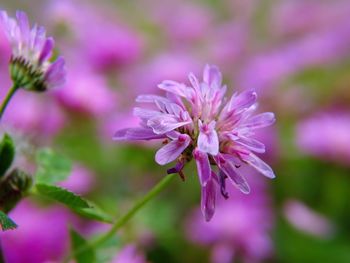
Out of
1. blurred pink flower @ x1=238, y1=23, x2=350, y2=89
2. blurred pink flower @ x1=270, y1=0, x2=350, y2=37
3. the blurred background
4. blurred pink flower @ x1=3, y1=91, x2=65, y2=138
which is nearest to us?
the blurred background

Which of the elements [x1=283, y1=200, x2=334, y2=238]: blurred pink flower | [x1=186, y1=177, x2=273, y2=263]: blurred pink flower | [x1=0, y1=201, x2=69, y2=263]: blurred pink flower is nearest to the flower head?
[x1=0, y1=201, x2=69, y2=263]: blurred pink flower

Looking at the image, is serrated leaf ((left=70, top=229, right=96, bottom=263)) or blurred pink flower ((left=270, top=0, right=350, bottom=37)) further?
blurred pink flower ((left=270, top=0, right=350, bottom=37))

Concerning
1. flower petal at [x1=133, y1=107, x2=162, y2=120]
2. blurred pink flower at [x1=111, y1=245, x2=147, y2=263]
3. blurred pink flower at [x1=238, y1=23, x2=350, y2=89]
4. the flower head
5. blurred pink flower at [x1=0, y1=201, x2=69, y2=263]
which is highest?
the flower head

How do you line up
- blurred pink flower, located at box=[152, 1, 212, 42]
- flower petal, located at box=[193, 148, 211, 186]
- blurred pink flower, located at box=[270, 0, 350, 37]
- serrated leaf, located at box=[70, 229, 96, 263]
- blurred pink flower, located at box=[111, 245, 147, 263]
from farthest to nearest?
blurred pink flower, located at box=[270, 0, 350, 37], blurred pink flower, located at box=[152, 1, 212, 42], blurred pink flower, located at box=[111, 245, 147, 263], serrated leaf, located at box=[70, 229, 96, 263], flower petal, located at box=[193, 148, 211, 186]

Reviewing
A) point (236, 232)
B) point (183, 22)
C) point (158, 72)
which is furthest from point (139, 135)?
point (183, 22)

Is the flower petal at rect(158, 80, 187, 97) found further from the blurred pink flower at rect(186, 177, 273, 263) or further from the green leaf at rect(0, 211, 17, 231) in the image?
the blurred pink flower at rect(186, 177, 273, 263)

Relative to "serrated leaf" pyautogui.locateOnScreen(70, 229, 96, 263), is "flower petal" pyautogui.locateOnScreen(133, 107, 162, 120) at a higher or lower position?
higher

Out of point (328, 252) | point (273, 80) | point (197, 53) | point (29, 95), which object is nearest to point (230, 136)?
point (328, 252)
